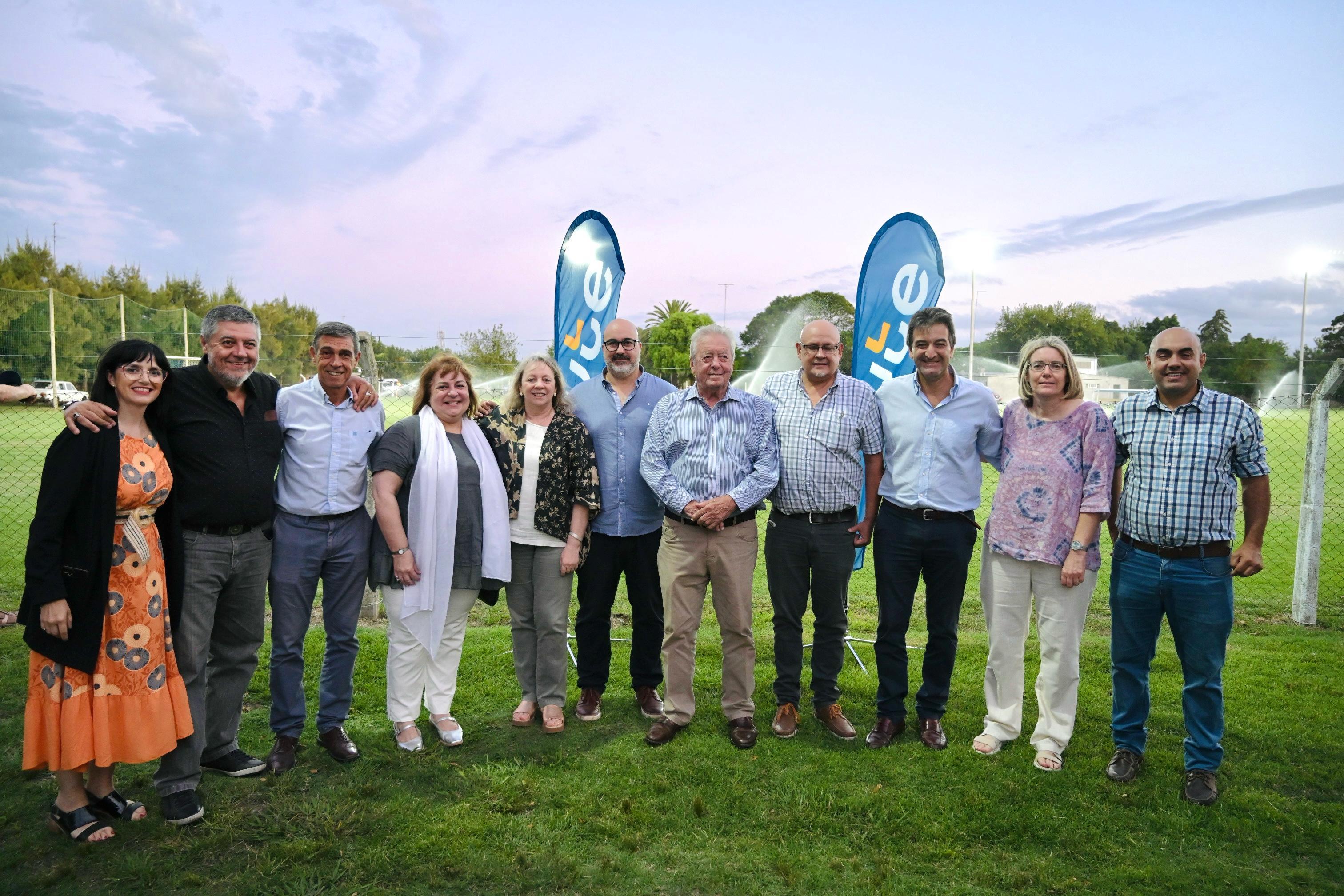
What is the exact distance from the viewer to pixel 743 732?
412 centimetres

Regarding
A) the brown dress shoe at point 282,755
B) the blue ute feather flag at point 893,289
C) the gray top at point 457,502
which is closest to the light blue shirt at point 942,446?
the blue ute feather flag at point 893,289

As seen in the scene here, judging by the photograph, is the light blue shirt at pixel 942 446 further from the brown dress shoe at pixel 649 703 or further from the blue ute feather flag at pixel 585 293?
the blue ute feather flag at pixel 585 293

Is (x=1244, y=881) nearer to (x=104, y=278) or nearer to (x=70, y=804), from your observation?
(x=70, y=804)

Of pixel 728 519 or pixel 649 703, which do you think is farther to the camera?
pixel 649 703

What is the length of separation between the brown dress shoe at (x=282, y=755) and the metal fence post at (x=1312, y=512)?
719 centimetres

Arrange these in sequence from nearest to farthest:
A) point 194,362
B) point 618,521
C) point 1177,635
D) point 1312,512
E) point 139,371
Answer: point 139,371 < point 1177,635 < point 618,521 < point 1312,512 < point 194,362

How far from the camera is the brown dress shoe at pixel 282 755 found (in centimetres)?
371

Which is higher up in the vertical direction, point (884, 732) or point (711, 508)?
point (711, 508)

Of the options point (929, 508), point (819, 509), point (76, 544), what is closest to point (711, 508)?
point (819, 509)

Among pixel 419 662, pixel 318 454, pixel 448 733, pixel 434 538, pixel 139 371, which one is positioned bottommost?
pixel 448 733

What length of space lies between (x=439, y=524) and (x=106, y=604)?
1.34 meters

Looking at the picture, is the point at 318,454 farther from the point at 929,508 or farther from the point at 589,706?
the point at 929,508

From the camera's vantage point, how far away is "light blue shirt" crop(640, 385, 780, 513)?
4.06 metres

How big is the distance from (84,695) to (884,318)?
4.79 m
